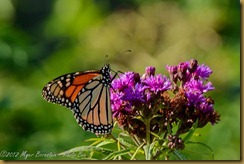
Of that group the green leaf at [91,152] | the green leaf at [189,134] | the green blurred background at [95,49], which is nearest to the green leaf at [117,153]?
the green leaf at [91,152]

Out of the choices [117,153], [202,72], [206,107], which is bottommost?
[117,153]

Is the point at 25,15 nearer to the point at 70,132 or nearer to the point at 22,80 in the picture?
the point at 22,80

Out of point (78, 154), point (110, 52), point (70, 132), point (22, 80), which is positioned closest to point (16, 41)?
point (22, 80)

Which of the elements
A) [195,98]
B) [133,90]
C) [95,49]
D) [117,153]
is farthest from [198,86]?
[95,49]

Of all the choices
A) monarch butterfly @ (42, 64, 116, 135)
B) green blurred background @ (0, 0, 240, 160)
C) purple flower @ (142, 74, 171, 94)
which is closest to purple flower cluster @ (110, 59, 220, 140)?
purple flower @ (142, 74, 171, 94)

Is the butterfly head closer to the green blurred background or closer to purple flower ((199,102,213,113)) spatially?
purple flower ((199,102,213,113))

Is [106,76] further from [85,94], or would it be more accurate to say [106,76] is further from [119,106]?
[119,106]
